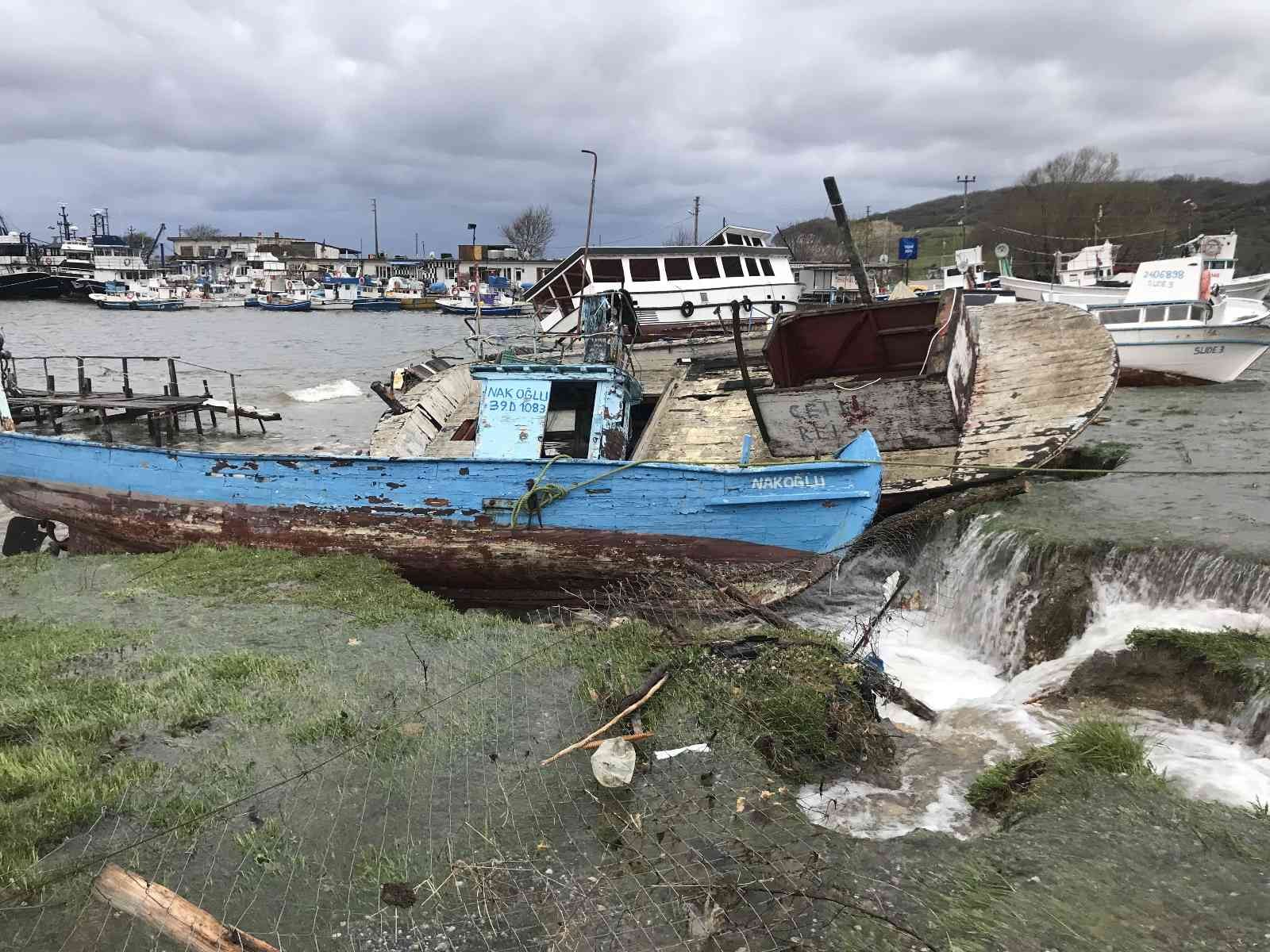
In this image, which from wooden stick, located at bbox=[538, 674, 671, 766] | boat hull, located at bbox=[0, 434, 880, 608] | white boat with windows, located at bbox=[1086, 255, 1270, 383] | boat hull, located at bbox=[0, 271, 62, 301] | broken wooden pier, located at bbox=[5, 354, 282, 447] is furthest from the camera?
boat hull, located at bbox=[0, 271, 62, 301]

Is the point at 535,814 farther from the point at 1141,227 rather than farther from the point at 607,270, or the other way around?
the point at 1141,227

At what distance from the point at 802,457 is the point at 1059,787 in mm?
5838

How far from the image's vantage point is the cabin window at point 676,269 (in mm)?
20828

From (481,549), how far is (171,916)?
597 cm

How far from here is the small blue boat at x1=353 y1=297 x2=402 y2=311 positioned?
79062mm

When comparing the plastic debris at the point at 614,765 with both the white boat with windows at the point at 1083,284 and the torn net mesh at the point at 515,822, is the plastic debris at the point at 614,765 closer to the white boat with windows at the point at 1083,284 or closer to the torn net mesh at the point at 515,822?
the torn net mesh at the point at 515,822

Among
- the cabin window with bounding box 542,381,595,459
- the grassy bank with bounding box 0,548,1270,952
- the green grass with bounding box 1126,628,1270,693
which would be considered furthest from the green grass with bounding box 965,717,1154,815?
the cabin window with bounding box 542,381,595,459

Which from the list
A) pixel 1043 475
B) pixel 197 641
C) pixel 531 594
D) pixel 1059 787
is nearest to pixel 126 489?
pixel 197 641

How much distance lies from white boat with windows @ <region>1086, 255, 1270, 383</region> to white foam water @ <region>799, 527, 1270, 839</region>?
1694cm

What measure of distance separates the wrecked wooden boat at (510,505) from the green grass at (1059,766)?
333 centimetres

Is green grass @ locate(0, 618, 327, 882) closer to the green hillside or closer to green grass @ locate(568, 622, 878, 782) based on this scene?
green grass @ locate(568, 622, 878, 782)

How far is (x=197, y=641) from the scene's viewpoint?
6.77 metres

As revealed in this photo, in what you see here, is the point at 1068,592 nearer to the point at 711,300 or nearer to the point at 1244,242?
the point at 711,300

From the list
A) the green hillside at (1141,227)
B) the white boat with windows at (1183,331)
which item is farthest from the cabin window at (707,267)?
the green hillside at (1141,227)
